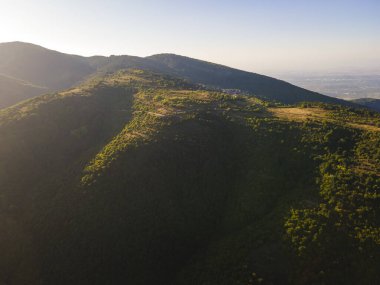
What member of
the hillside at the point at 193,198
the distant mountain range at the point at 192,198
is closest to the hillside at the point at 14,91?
the distant mountain range at the point at 192,198

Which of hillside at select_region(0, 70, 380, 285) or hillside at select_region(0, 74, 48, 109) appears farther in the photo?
hillside at select_region(0, 74, 48, 109)

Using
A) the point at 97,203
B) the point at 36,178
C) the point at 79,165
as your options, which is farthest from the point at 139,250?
the point at 36,178

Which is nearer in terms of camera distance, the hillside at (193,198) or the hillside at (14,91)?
the hillside at (193,198)

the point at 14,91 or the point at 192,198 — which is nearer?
the point at 192,198

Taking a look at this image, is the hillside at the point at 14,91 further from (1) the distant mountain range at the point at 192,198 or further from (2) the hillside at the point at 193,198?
(2) the hillside at the point at 193,198

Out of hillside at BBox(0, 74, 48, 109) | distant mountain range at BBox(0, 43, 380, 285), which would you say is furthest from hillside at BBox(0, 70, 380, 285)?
hillside at BBox(0, 74, 48, 109)

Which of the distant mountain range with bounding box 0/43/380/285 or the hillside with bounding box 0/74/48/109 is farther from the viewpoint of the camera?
the hillside with bounding box 0/74/48/109

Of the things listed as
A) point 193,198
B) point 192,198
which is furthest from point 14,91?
point 193,198

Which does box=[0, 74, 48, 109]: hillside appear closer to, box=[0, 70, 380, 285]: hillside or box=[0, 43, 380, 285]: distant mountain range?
box=[0, 43, 380, 285]: distant mountain range

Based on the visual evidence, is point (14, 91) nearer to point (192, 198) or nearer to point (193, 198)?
point (192, 198)
